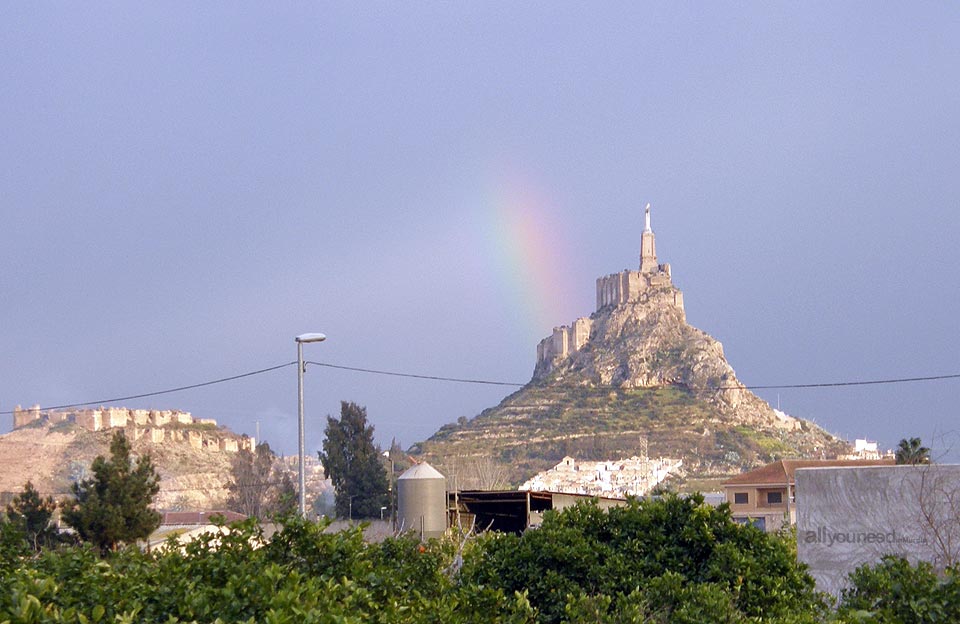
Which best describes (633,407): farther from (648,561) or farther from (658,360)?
(648,561)

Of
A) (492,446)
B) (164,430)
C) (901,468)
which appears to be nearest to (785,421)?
(492,446)

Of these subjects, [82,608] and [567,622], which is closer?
[82,608]

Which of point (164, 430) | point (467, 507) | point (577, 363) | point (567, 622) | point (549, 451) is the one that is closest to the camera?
point (567, 622)

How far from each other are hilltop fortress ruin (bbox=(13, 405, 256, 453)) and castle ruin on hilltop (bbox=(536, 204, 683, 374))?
41.0 metres

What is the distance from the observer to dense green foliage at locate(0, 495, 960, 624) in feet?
14.8

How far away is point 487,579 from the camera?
301 inches

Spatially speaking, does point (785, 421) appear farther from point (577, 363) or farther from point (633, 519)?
point (633, 519)

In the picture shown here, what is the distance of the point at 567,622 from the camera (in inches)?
252

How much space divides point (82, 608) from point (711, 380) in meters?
127

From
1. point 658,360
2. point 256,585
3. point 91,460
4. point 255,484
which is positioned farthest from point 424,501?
point 658,360

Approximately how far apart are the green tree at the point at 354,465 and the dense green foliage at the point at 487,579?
46.5m

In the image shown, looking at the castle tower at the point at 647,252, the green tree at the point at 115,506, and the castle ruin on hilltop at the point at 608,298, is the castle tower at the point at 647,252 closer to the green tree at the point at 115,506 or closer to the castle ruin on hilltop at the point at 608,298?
the castle ruin on hilltop at the point at 608,298

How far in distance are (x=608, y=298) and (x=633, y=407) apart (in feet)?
94.8

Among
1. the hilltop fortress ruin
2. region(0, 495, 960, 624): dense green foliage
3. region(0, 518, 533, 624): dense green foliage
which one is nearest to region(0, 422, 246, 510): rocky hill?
the hilltop fortress ruin
